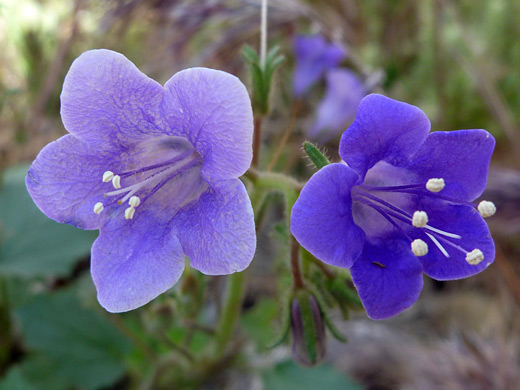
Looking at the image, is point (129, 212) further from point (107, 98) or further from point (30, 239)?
point (30, 239)

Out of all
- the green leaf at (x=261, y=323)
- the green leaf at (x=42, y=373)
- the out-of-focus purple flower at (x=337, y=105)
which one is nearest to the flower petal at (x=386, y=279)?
the green leaf at (x=261, y=323)

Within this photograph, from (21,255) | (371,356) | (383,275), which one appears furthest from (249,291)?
(383,275)

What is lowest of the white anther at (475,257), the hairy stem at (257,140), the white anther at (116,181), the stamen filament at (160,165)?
the hairy stem at (257,140)

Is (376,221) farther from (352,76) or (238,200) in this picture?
(352,76)

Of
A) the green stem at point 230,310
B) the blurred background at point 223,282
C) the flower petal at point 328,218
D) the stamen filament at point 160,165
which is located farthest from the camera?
the blurred background at point 223,282

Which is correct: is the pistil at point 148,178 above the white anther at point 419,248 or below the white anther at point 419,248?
above

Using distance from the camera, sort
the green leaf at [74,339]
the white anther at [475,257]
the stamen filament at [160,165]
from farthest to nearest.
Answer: the green leaf at [74,339] → the stamen filament at [160,165] → the white anther at [475,257]

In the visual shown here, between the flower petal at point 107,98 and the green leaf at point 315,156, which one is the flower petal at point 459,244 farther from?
the flower petal at point 107,98
